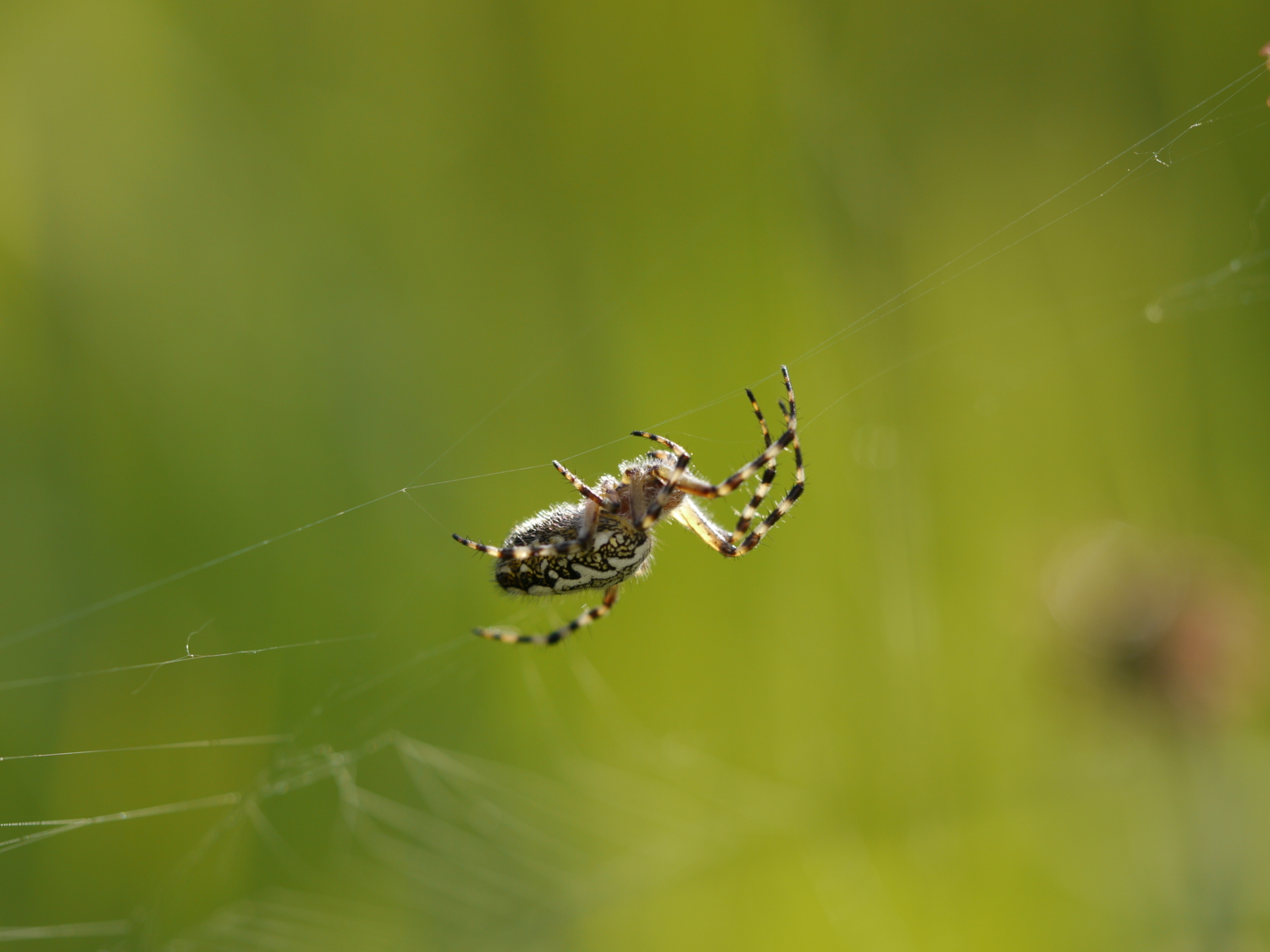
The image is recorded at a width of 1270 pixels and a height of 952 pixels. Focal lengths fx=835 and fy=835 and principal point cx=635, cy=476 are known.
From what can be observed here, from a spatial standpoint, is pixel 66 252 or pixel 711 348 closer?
pixel 66 252

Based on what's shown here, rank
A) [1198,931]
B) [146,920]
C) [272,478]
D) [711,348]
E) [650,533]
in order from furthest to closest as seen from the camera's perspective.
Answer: [711,348]
[272,478]
[146,920]
[650,533]
[1198,931]

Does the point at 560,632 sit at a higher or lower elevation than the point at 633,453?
lower

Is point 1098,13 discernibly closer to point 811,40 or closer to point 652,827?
point 811,40

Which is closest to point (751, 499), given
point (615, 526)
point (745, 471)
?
point (745, 471)

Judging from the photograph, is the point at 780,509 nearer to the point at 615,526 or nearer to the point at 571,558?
the point at 615,526

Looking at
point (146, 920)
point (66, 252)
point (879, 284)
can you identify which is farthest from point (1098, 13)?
point (146, 920)

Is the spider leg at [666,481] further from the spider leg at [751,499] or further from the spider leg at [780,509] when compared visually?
the spider leg at [780,509]
